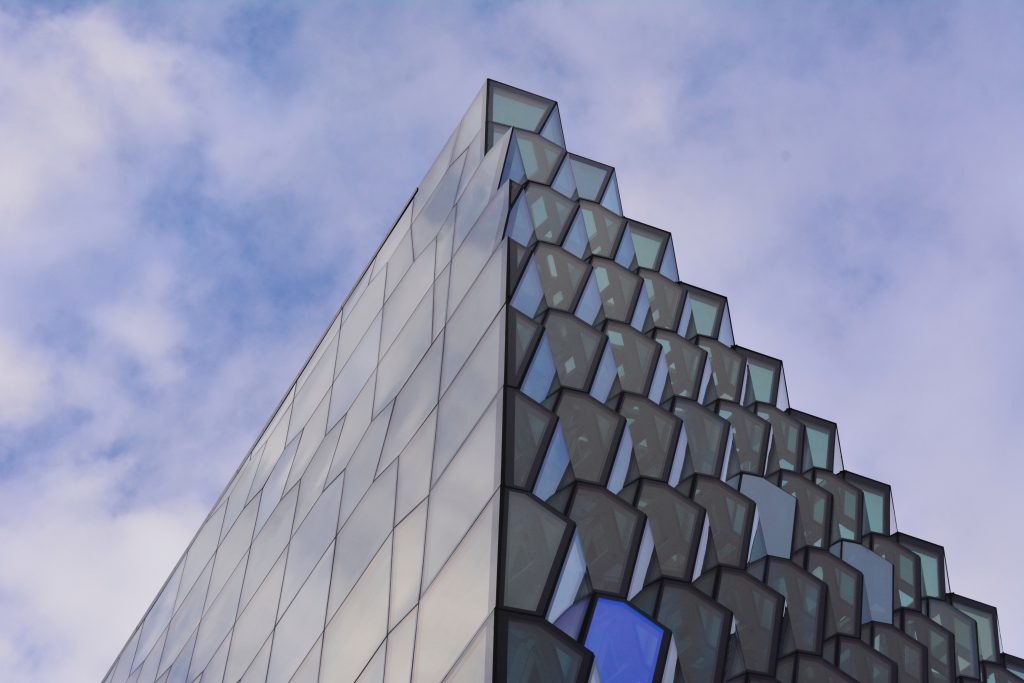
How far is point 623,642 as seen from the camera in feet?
45.9

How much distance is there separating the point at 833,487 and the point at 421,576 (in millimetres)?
17330

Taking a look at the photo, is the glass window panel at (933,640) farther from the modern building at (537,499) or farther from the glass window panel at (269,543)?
the glass window panel at (269,543)

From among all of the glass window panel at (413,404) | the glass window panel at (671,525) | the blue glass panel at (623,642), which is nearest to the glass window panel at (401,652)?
the blue glass panel at (623,642)

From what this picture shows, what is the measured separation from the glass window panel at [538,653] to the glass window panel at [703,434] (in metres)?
10.6

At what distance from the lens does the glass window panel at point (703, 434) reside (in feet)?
74.4

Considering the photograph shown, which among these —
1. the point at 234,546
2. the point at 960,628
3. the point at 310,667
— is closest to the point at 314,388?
the point at 234,546

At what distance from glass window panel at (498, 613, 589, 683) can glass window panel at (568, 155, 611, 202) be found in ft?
55.7

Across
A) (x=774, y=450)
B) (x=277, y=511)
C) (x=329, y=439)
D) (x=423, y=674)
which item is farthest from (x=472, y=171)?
(x=423, y=674)

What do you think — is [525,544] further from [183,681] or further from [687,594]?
[183,681]

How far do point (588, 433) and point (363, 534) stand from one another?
12.2 ft

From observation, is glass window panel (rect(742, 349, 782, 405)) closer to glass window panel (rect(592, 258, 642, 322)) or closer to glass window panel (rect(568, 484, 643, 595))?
glass window panel (rect(592, 258, 642, 322))

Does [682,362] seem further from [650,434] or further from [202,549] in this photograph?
[202,549]

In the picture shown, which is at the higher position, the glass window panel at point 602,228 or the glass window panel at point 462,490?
the glass window panel at point 602,228

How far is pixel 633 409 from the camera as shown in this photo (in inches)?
774
